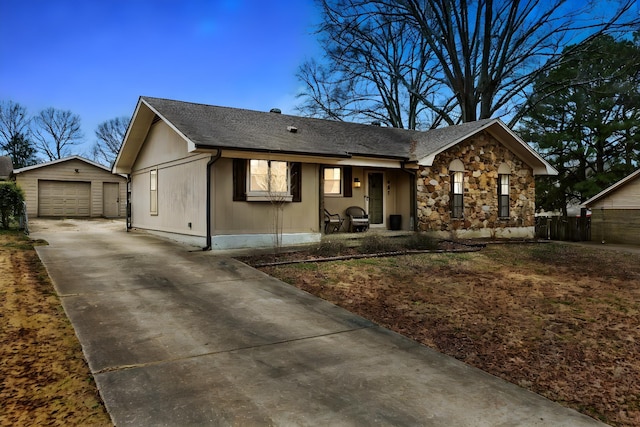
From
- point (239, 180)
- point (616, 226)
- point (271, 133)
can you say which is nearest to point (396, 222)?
point (271, 133)

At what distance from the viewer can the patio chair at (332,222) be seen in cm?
1359

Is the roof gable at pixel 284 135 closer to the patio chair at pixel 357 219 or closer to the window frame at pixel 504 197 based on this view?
the window frame at pixel 504 197

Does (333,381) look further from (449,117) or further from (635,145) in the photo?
(449,117)

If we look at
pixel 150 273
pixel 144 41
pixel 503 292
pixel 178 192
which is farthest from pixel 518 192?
pixel 144 41

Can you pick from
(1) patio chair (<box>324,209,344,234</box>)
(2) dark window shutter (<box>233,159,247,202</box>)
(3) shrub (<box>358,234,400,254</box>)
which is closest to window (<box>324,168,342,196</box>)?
(1) patio chair (<box>324,209,344,234</box>)

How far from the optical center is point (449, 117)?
90.8 feet

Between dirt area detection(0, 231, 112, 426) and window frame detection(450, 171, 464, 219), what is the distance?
12628mm

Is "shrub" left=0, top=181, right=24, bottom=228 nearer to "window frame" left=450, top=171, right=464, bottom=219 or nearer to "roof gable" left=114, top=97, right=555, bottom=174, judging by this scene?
"roof gable" left=114, top=97, right=555, bottom=174

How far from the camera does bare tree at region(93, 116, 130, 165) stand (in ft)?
148

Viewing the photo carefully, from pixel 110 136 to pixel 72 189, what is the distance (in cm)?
2586

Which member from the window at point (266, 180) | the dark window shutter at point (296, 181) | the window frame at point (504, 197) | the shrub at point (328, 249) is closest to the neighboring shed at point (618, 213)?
the window frame at point (504, 197)

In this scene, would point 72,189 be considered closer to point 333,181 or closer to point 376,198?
point 333,181

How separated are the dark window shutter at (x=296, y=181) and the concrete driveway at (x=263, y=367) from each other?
513 cm

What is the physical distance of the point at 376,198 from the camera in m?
15.2
